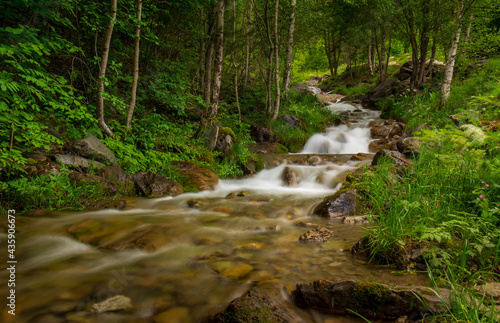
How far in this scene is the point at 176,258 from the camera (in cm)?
304

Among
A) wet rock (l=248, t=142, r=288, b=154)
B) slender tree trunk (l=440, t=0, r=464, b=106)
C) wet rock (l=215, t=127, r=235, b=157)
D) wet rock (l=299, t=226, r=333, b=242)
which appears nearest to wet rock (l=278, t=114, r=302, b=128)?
wet rock (l=248, t=142, r=288, b=154)

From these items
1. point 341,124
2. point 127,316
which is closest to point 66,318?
point 127,316

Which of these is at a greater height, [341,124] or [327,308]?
[341,124]

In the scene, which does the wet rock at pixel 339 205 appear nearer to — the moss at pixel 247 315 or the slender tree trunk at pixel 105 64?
the moss at pixel 247 315

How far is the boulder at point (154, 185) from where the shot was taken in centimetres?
567

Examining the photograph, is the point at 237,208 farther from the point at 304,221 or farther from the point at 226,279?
the point at 226,279

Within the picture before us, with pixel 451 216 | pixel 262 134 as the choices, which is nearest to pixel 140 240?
pixel 451 216

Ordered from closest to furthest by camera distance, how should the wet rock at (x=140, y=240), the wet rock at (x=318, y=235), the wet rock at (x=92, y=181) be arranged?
the wet rock at (x=140, y=240) < the wet rock at (x=318, y=235) < the wet rock at (x=92, y=181)

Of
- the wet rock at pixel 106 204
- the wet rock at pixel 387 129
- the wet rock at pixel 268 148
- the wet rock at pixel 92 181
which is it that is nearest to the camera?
the wet rock at pixel 106 204

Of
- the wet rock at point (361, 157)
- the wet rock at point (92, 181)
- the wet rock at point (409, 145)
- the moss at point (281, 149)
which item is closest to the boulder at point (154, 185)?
the wet rock at point (92, 181)

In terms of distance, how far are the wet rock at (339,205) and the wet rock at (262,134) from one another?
631cm

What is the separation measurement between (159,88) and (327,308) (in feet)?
24.9

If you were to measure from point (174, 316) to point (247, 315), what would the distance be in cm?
62

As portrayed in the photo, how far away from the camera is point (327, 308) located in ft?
6.59
